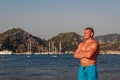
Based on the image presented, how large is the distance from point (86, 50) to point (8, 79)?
29.7 m

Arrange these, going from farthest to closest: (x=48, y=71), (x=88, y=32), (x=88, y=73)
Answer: (x=48, y=71), (x=88, y=73), (x=88, y=32)

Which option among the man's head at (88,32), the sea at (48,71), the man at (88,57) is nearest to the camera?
the man's head at (88,32)

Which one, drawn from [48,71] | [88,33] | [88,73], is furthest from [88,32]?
[48,71]

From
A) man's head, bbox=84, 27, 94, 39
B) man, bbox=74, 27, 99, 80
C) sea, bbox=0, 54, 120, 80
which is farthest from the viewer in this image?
sea, bbox=0, 54, 120, 80

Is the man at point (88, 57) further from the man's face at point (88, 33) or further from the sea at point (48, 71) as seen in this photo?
the sea at point (48, 71)

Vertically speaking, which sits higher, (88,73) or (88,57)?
(88,57)

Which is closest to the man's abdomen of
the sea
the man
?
the man

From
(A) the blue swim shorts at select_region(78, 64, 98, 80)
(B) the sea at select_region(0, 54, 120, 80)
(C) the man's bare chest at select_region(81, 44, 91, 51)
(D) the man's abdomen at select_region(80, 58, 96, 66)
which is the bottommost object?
(B) the sea at select_region(0, 54, 120, 80)

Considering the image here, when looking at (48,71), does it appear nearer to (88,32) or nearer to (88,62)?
(88,62)

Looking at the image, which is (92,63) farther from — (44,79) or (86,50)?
(44,79)

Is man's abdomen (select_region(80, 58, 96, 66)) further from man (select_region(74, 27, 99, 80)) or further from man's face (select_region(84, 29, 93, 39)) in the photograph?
man's face (select_region(84, 29, 93, 39))

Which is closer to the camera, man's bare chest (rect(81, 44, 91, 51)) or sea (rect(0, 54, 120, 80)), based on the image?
man's bare chest (rect(81, 44, 91, 51))

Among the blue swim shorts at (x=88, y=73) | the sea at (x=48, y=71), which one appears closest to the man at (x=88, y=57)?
the blue swim shorts at (x=88, y=73)

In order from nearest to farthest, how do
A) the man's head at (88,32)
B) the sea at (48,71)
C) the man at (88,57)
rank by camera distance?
1. the man's head at (88,32)
2. the man at (88,57)
3. the sea at (48,71)
